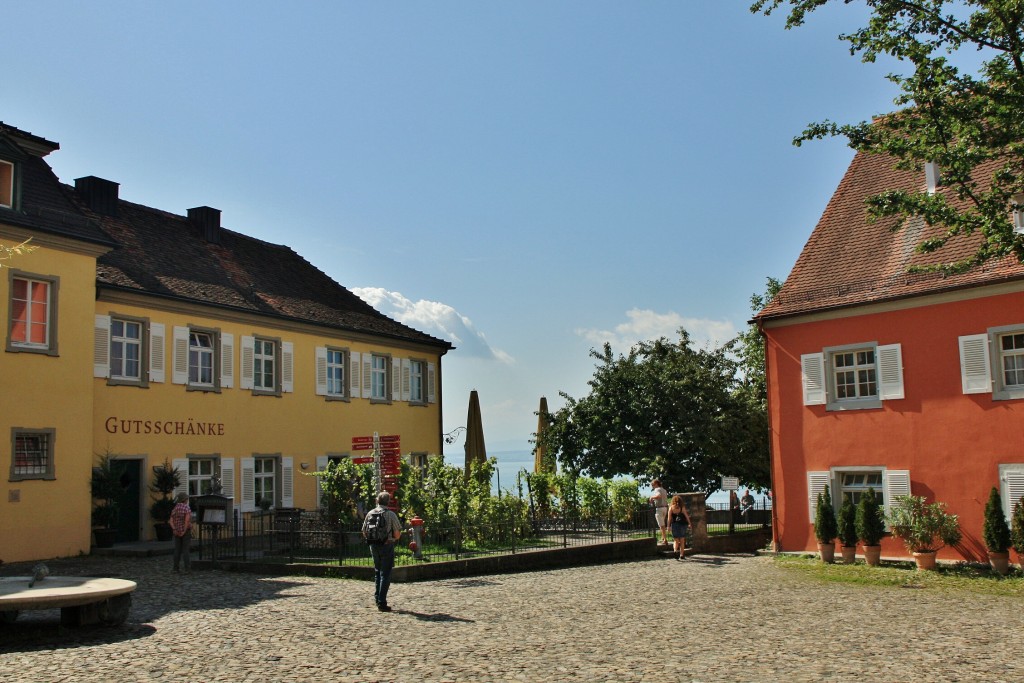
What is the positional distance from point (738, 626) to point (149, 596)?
8112mm

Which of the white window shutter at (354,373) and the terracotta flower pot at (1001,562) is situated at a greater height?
the white window shutter at (354,373)

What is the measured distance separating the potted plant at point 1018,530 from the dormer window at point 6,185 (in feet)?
64.5

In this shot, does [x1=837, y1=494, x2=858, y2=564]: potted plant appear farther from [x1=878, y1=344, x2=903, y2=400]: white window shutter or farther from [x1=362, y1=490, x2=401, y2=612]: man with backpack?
[x1=362, y1=490, x2=401, y2=612]: man with backpack

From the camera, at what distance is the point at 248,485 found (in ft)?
82.2

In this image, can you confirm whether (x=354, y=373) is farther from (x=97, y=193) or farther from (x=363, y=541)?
(x=363, y=541)

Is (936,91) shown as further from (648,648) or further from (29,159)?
(29,159)

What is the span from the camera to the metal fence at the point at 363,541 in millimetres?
17312

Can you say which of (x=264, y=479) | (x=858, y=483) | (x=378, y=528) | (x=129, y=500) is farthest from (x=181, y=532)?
(x=858, y=483)

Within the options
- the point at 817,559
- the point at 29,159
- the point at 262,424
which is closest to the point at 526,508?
the point at 817,559

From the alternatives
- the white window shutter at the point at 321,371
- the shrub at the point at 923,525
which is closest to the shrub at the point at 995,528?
the shrub at the point at 923,525

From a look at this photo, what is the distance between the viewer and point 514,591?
14.8 metres

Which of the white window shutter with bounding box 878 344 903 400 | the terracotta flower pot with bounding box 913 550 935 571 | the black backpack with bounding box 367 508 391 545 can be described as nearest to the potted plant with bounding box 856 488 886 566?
the terracotta flower pot with bounding box 913 550 935 571

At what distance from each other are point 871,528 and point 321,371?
15501 millimetres

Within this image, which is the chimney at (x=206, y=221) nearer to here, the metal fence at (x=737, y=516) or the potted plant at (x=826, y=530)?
the metal fence at (x=737, y=516)
